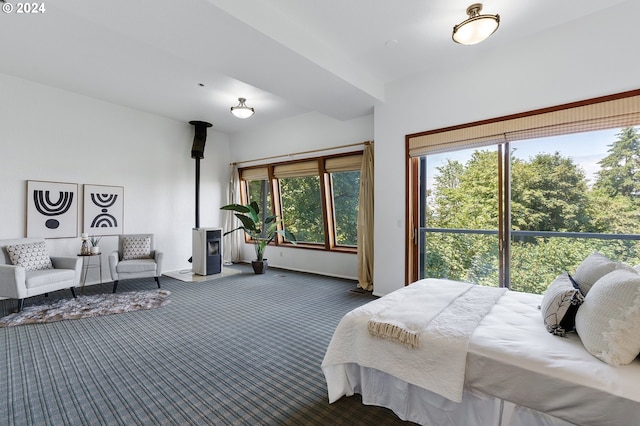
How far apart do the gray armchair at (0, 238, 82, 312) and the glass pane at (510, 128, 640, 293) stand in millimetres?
6061

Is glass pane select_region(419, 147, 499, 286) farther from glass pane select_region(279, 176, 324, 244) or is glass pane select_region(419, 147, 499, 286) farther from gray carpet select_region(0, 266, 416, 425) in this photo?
glass pane select_region(279, 176, 324, 244)

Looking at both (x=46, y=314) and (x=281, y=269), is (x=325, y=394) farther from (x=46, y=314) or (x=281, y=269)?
(x=281, y=269)

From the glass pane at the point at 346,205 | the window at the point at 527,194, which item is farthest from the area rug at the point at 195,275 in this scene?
the window at the point at 527,194

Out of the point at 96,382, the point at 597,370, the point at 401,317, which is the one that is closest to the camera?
the point at 597,370

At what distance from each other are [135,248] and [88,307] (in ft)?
4.76

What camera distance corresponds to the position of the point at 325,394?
2184 mm

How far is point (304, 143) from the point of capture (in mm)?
6336

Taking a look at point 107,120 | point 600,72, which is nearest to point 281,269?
point 107,120

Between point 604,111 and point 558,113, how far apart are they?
37 cm

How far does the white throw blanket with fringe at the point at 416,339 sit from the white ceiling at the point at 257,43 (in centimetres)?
274

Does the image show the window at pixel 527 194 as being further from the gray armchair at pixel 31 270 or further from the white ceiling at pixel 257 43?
the gray armchair at pixel 31 270

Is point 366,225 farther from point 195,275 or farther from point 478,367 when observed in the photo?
point 195,275

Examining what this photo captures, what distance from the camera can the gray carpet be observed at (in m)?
1.96

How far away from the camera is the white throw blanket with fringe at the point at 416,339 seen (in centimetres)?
166
